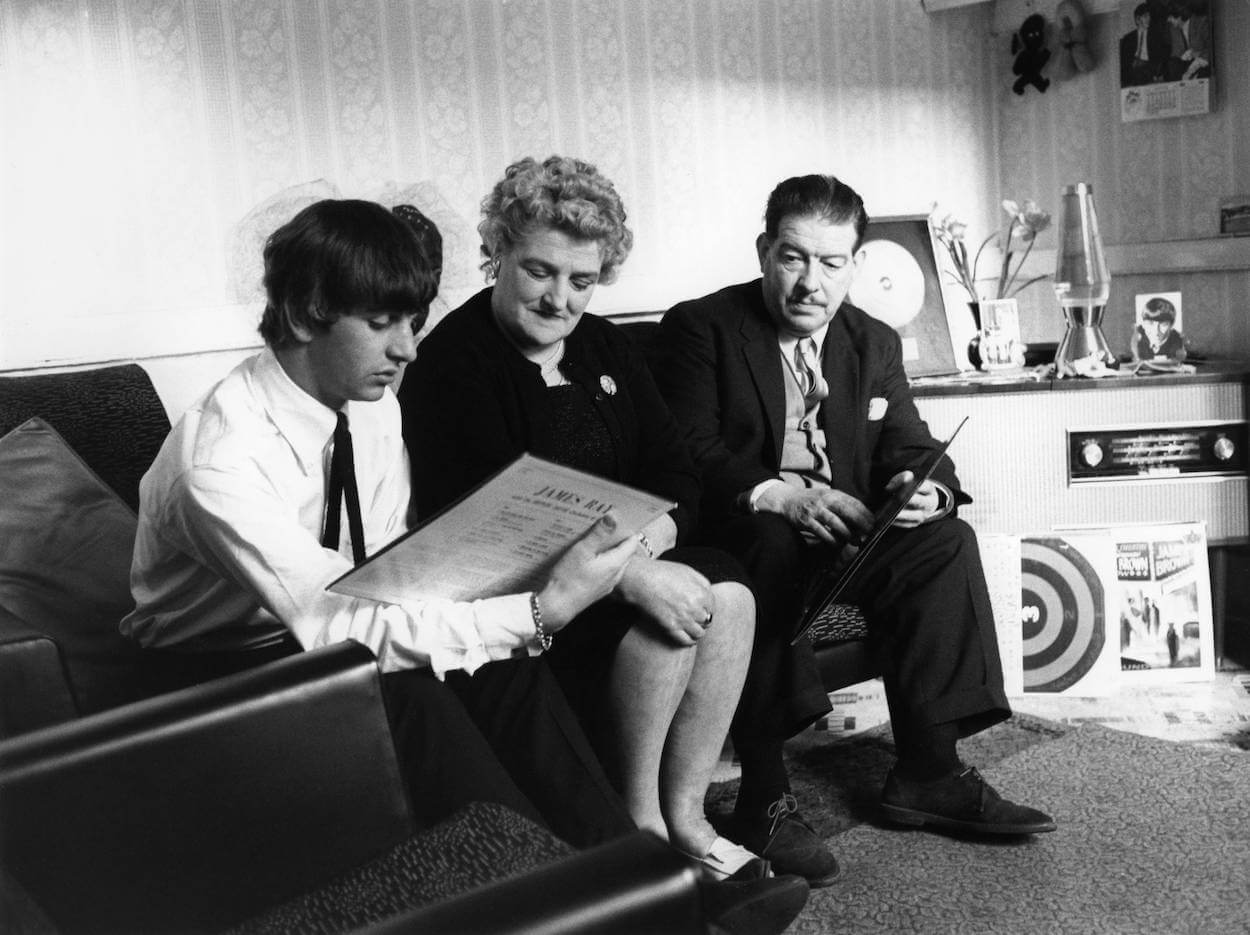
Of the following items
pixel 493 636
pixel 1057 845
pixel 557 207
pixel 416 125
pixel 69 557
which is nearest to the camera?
pixel 493 636

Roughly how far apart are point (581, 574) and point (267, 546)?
1.26 ft

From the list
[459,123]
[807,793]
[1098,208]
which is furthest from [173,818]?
[1098,208]

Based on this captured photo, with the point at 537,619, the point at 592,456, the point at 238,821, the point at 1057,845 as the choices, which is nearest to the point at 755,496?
the point at 592,456

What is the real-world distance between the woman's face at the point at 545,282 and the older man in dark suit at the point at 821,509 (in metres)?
0.48

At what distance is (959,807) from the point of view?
7.20 feet

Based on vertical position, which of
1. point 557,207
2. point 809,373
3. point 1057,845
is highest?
point 557,207

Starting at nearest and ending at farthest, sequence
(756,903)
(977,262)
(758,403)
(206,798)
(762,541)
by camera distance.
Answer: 1. (206,798)
2. (756,903)
3. (762,541)
4. (758,403)
5. (977,262)

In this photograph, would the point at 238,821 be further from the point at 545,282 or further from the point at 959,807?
the point at 959,807

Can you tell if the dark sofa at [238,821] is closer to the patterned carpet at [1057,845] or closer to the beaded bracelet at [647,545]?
the beaded bracelet at [647,545]

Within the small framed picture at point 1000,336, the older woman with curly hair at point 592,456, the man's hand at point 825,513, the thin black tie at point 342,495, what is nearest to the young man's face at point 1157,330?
the small framed picture at point 1000,336

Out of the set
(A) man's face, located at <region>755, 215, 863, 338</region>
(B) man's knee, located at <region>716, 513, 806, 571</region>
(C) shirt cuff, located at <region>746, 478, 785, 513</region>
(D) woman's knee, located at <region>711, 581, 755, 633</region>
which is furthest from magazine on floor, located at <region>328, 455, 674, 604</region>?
(A) man's face, located at <region>755, 215, 863, 338</region>

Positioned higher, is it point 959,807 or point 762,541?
point 762,541

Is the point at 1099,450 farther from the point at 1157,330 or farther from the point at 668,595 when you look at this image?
the point at 668,595

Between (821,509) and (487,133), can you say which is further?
(487,133)
